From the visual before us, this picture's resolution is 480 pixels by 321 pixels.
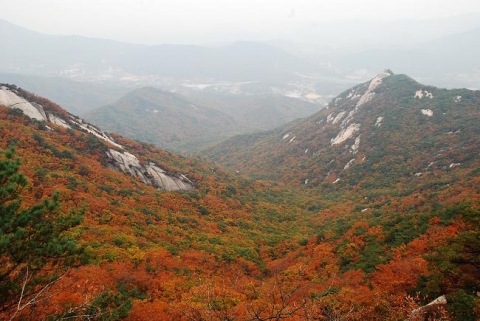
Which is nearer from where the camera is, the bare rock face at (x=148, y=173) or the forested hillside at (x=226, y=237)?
the forested hillside at (x=226, y=237)

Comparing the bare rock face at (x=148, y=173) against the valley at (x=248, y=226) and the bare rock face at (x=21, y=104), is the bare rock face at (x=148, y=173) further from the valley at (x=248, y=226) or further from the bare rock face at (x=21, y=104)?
the bare rock face at (x=21, y=104)

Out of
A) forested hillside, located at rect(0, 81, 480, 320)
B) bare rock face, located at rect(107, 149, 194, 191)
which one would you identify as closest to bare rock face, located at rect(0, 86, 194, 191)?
bare rock face, located at rect(107, 149, 194, 191)

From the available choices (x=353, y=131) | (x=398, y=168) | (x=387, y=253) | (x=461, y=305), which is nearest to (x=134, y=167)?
(x=387, y=253)

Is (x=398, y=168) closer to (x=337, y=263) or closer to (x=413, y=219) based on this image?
(x=413, y=219)

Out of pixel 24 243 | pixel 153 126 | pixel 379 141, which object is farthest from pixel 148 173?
pixel 153 126

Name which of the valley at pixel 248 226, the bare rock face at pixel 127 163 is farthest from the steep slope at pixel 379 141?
the bare rock face at pixel 127 163
